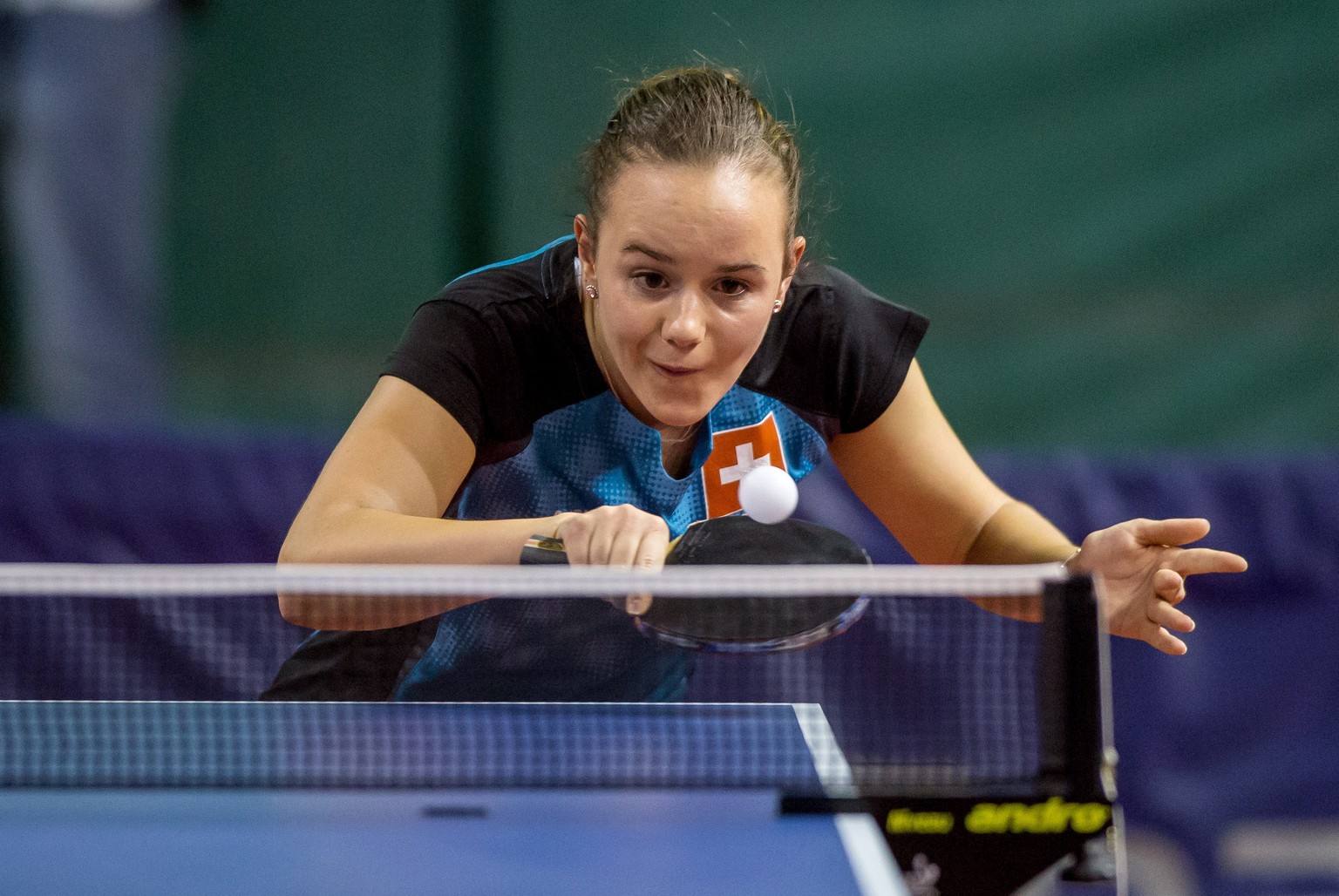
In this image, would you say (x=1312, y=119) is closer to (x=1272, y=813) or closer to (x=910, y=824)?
(x=1272, y=813)

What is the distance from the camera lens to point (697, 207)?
185 centimetres

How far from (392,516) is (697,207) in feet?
1.87

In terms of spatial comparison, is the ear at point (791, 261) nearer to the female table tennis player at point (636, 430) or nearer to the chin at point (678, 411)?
the female table tennis player at point (636, 430)

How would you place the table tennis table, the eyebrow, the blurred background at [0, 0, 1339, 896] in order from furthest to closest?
1. the blurred background at [0, 0, 1339, 896]
2. the eyebrow
3. the table tennis table

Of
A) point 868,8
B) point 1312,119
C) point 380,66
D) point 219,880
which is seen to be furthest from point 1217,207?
point 219,880

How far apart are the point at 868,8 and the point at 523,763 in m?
3.50

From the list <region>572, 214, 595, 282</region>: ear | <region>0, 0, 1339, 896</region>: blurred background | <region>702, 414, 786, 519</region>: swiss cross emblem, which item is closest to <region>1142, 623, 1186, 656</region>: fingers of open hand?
<region>702, 414, 786, 519</region>: swiss cross emblem

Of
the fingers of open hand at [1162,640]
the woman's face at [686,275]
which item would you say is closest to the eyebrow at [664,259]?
the woman's face at [686,275]

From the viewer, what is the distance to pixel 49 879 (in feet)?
4.29

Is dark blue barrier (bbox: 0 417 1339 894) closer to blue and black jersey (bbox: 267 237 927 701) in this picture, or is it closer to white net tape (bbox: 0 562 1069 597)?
blue and black jersey (bbox: 267 237 927 701)

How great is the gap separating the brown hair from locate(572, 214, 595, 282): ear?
0.02 meters

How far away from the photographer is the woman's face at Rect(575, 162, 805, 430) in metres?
1.86

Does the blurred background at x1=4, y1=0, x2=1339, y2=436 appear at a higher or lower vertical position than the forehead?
higher

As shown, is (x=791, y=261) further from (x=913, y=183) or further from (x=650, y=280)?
(x=913, y=183)
